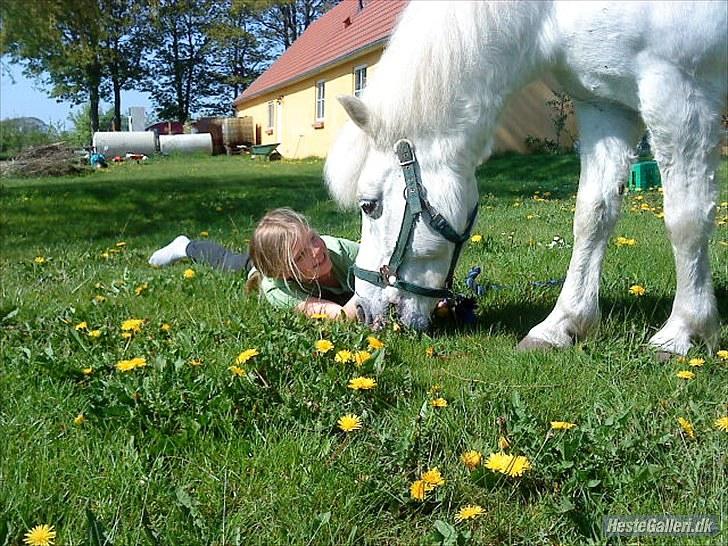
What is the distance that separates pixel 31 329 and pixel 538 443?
235 cm

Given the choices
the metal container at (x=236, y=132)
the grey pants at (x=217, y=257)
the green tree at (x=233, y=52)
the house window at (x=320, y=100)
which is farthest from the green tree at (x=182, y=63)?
the grey pants at (x=217, y=257)

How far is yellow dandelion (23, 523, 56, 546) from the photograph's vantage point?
1517mm

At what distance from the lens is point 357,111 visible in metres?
2.95

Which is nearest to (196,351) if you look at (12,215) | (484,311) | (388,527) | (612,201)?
(388,527)

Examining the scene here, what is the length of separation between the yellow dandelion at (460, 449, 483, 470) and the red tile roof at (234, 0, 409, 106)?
49.4 feet

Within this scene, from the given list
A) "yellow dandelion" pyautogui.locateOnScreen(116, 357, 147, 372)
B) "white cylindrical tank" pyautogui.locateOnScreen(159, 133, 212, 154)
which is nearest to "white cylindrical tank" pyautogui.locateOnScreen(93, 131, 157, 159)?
"white cylindrical tank" pyautogui.locateOnScreen(159, 133, 212, 154)

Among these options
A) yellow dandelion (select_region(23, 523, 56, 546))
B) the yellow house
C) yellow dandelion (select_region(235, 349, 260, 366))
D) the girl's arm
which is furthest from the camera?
the yellow house

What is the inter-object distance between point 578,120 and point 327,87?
70.9 ft

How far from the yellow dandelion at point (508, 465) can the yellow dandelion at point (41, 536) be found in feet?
3.36

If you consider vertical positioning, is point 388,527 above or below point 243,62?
below

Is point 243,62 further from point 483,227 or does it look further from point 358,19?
point 483,227

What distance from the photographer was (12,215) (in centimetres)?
853

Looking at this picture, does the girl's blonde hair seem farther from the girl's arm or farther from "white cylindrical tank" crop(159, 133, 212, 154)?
"white cylindrical tank" crop(159, 133, 212, 154)

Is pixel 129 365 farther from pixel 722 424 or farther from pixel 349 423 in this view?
pixel 722 424
